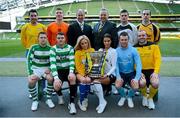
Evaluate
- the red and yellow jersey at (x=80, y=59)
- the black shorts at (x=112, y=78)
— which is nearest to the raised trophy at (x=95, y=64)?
the red and yellow jersey at (x=80, y=59)

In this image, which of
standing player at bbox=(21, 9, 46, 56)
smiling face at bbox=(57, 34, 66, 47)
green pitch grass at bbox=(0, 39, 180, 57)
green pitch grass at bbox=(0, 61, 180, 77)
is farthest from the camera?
green pitch grass at bbox=(0, 39, 180, 57)

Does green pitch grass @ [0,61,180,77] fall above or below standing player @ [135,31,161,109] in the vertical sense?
below

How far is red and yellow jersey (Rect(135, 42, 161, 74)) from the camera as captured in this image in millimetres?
6055

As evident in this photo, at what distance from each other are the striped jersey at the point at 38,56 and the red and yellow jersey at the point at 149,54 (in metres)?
1.78

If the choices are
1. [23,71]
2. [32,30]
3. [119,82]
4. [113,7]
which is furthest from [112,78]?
[113,7]

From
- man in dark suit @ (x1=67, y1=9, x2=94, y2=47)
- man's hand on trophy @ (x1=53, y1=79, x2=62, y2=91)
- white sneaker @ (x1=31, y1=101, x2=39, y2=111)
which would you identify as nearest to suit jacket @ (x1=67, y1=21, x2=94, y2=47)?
man in dark suit @ (x1=67, y1=9, x2=94, y2=47)

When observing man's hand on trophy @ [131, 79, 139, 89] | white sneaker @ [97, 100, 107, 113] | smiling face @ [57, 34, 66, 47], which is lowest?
white sneaker @ [97, 100, 107, 113]

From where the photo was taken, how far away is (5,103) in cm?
620

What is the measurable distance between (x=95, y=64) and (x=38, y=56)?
1.12 metres

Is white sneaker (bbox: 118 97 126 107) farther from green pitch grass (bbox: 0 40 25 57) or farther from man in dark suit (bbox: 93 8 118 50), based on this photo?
green pitch grass (bbox: 0 40 25 57)

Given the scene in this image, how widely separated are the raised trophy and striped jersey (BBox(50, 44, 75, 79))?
1.00 feet

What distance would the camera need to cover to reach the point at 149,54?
19.9ft

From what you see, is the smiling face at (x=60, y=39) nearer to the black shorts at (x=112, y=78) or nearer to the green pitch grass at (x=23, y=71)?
the black shorts at (x=112, y=78)

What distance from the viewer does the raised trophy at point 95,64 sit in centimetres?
588
